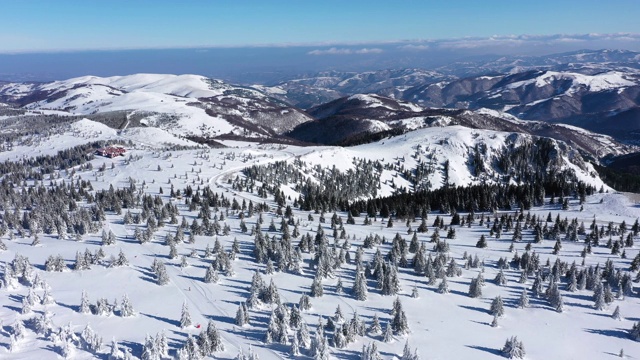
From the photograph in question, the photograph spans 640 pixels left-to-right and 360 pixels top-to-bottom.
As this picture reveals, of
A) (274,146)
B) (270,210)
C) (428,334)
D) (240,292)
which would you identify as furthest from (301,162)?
(428,334)

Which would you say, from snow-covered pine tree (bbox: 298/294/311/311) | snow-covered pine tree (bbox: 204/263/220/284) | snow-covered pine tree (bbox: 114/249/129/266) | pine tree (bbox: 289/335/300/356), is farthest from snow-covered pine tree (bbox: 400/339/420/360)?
snow-covered pine tree (bbox: 114/249/129/266)

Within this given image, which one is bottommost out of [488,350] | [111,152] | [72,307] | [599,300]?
[488,350]

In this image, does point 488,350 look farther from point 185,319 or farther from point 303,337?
point 185,319

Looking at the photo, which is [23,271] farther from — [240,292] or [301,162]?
[301,162]

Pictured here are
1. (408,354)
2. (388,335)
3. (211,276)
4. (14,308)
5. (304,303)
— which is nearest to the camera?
(408,354)

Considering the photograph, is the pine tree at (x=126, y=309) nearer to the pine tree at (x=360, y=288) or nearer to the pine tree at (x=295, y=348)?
the pine tree at (x=295, y=348)

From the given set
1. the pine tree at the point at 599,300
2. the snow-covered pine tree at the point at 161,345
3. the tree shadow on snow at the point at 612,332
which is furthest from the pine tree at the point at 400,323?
the pine tree at the point at 599,300

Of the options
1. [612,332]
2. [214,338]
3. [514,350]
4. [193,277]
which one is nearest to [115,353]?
[214,338]

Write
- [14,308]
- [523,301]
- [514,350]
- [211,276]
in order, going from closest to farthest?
[514,350] → [14,308] → [523,301] → [211,276]

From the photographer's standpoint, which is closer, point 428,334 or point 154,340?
point 154,340

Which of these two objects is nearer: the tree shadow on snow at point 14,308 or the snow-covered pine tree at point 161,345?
the snow-covered pine tree at point 161,345

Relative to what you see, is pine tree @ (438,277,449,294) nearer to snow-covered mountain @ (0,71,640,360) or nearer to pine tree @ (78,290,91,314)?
snow-covered mountain @ (0,71,640,360)
